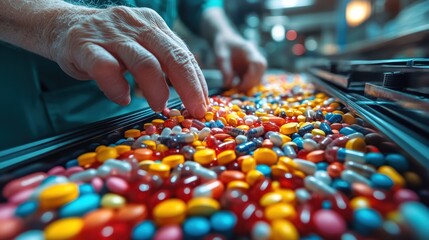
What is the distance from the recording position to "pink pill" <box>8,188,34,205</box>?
0.33m

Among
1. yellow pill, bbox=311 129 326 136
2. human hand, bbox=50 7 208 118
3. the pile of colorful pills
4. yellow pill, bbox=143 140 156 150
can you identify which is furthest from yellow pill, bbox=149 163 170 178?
yellow pill, bbox=311 129 326 136

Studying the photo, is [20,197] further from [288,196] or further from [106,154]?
[288,196]

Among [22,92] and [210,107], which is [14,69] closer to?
[22,92]

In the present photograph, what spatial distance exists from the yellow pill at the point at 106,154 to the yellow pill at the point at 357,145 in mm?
428

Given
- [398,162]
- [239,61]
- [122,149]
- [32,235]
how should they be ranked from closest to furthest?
[32,235] → [398,162] → [122,149] → [239,61]

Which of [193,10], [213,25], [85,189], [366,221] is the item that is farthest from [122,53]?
[193,10]

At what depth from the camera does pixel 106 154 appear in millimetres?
454

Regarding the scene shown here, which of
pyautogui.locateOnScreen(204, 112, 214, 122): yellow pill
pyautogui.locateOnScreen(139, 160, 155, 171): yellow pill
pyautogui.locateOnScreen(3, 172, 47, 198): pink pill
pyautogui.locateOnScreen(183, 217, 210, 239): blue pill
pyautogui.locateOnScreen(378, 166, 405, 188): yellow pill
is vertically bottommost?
pyautogui.locateOnScreen(183, 217, 210, 239): blue pill

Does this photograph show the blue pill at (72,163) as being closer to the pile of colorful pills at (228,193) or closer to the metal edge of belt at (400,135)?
the pile of colorful pills at (228,193)

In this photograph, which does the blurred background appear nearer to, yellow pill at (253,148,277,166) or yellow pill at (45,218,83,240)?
yellow pill at (253,148,277,166)

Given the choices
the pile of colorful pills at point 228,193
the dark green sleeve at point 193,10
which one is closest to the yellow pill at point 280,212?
the pile of colorful pills at point 228,193

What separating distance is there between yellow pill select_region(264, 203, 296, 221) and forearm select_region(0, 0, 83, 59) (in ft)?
1.84

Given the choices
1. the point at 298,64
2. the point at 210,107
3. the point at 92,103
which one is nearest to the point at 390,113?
the point at 210,107

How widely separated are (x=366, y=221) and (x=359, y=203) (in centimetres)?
4
